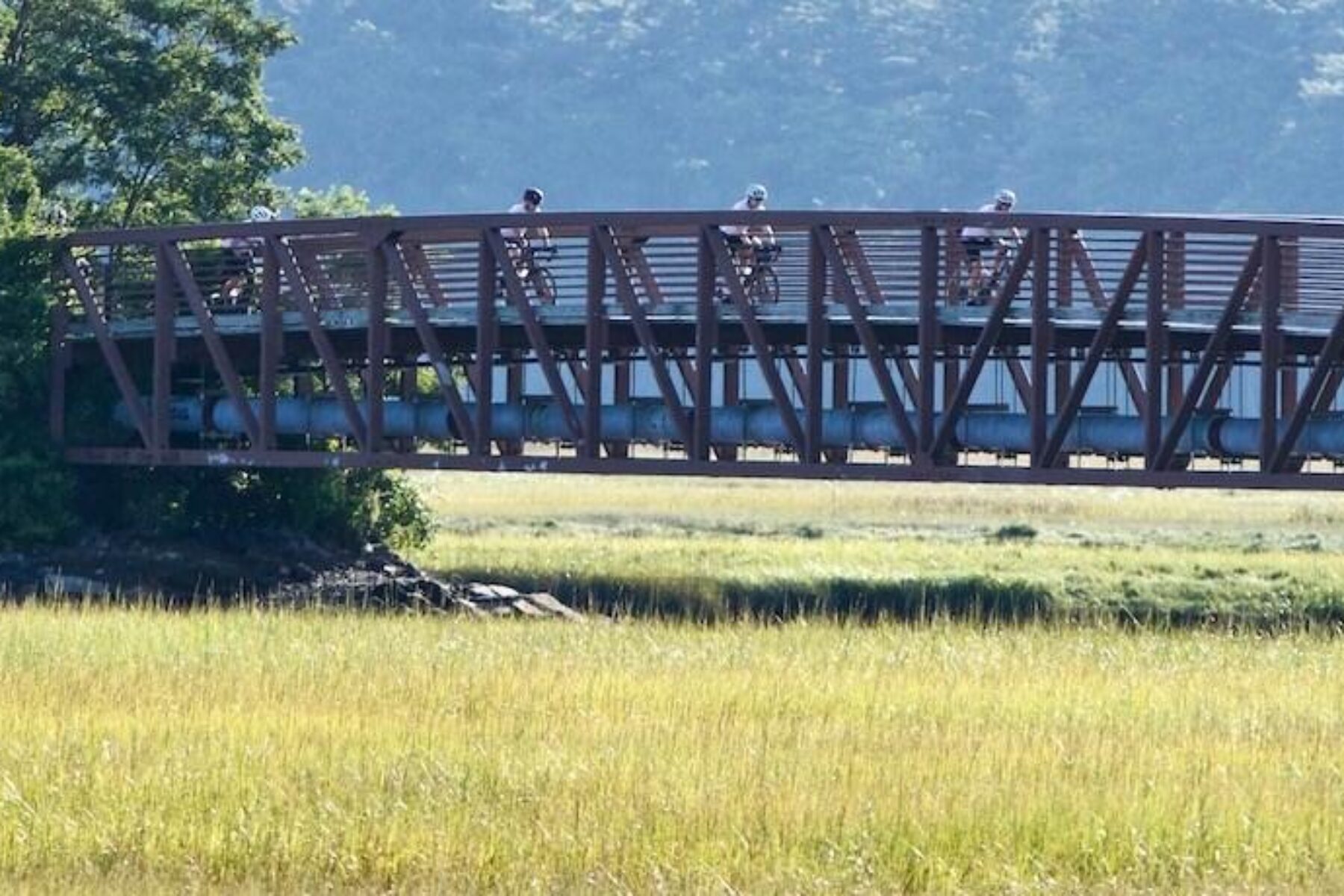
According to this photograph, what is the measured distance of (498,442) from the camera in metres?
60.1

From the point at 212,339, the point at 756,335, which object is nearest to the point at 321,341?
the point at 212,339

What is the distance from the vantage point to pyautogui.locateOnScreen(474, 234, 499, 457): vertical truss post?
55.2 metres

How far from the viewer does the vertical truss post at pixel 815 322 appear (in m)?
51.8

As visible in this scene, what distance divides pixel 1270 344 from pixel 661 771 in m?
22.4

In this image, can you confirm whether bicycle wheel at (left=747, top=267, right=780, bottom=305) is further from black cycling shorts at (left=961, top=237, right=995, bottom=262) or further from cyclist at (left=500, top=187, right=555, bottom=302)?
cyclist at (left=500, top=187, right=555, bottom=302)

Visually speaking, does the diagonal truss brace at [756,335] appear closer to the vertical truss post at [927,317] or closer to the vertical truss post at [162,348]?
the vertical truss post at [927,317]

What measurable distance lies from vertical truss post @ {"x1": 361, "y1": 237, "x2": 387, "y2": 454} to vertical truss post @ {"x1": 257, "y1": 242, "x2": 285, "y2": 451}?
1876mm

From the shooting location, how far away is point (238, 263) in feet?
200

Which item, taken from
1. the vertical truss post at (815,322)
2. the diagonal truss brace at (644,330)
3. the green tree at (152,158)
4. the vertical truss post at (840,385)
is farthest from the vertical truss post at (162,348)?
the vertical truss post at (815,322)

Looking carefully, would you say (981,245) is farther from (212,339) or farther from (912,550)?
(912,550)

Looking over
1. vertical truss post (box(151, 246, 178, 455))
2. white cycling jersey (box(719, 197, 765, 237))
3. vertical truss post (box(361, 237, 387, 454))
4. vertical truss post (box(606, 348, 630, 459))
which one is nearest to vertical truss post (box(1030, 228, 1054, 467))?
white cycling jersey (box(719, 197, 765, 237))

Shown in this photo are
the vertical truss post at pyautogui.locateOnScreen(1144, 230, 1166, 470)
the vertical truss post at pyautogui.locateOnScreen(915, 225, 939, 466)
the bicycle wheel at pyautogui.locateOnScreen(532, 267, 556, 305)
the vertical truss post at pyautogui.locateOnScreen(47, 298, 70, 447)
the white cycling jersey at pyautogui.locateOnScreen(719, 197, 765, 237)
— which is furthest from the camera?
the vertical truss post at pyautogui.locateOnScreen(47, 298, 70, 447)

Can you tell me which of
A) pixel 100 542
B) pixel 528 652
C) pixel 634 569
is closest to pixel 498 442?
pixel 634 569

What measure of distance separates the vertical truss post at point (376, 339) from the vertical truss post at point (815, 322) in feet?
25.8
